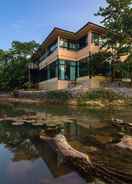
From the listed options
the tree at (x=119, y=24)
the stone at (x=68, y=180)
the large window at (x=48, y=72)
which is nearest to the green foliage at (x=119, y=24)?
the tree at (x=119, y=24)

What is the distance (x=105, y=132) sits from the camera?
344 inches

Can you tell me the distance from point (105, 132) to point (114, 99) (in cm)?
1276

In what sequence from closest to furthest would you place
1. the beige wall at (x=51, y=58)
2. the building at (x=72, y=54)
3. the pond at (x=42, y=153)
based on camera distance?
the pond at (x=42, y=153), the building at (x=72, y=54), the beige wall at (x=51, y=58)

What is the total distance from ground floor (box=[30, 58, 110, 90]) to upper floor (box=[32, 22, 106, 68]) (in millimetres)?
814

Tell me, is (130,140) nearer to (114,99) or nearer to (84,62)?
(114,99)

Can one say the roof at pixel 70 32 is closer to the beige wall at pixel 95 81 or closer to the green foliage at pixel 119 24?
the green foliage at pixel 119 24

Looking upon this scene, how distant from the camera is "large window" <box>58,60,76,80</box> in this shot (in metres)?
27.4

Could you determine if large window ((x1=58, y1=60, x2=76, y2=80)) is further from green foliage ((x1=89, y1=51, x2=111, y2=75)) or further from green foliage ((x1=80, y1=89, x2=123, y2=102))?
green foliage ((x1=80, y1=89, x2=123, y2=102))

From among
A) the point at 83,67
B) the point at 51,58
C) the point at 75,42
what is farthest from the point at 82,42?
the point at 51,58

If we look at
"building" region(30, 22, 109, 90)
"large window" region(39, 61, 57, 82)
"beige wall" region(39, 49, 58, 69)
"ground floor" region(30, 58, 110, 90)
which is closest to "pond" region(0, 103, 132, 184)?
"ground floor" region(30, 58, 110, 90)

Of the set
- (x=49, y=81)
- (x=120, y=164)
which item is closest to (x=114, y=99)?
(x=49, y=81)

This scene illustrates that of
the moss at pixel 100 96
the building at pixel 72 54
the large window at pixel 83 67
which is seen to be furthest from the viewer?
the large window at pixel 83 67

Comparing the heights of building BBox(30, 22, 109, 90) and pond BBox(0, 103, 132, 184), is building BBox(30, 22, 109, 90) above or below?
above

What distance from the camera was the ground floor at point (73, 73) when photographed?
25609 millimetres
